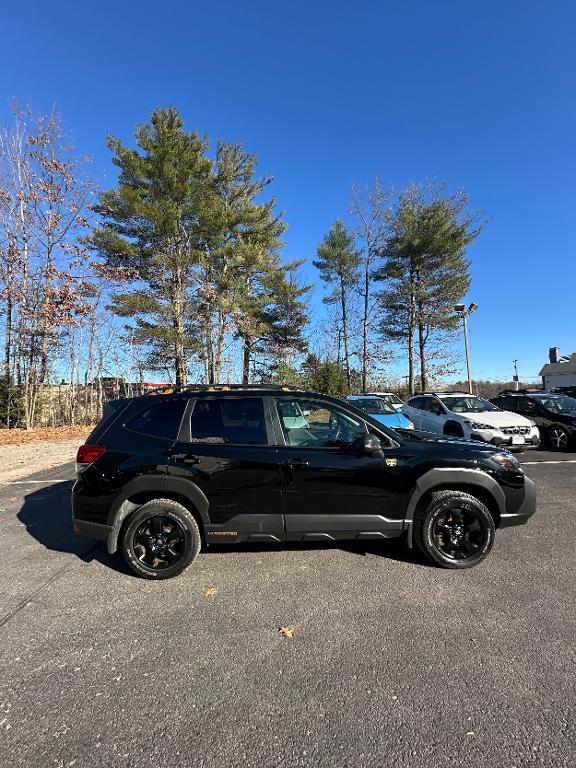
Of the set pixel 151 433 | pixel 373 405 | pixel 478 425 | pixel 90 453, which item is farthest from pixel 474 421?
pixel 90 453

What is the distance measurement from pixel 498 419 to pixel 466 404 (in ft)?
4.29

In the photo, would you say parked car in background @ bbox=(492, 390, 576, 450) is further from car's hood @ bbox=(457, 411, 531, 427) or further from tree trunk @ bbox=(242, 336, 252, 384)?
tree trunk @ bbox=(242, 336, 252, 384)

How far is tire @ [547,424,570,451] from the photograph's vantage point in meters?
11.3

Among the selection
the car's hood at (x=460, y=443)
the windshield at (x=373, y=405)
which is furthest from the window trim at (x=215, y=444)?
the windshield at (x=373, y=405)

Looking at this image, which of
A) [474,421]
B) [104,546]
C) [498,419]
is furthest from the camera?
[498,419]

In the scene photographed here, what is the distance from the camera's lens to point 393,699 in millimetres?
2250

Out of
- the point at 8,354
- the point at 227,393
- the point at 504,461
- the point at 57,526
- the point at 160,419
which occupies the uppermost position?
the point at 8,354

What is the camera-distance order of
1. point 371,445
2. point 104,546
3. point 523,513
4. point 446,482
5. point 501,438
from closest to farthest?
point 371,445, point 446,482, point 523,513, point 104,546, point 501,438

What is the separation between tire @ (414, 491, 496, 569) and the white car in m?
5.80

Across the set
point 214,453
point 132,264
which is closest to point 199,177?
point 132,264

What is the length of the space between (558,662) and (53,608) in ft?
12.1

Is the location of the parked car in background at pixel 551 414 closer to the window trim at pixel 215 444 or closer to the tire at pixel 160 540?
the window trim at pixel 215 444

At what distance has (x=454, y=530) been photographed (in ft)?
12.9

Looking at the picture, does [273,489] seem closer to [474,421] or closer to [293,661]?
[293,661]
